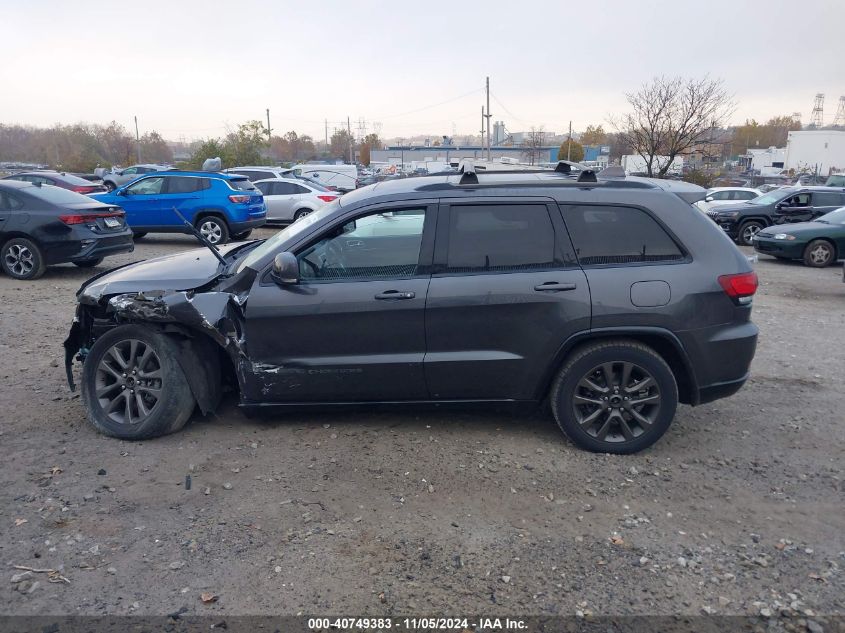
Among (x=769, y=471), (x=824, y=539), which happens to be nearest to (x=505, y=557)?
(x=824, y=539)

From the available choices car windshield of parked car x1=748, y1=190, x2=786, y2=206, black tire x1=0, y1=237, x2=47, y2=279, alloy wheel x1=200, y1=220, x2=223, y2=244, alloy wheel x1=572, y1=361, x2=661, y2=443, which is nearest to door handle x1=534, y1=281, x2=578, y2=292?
alloy wheel x1=572, y1=361, x2=661, y2=443

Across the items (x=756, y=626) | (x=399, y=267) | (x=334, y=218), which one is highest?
(x=334, y=218)

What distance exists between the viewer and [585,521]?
3734 millimetres

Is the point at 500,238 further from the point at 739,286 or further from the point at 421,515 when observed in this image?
the point at 421,515

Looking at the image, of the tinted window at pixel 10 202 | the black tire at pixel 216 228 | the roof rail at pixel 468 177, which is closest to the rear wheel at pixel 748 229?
the black tire at pixel 216 228

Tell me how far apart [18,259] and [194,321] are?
7.47 m

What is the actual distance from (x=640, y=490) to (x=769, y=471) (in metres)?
0.94

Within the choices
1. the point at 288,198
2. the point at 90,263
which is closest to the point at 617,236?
the point at 90,263

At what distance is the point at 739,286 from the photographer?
443 cm

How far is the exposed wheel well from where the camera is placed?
440 cm

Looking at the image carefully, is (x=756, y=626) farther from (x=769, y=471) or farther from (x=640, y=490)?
(x=769, y=471)

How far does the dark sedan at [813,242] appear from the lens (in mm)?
13664

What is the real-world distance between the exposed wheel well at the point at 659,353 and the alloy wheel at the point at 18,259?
29.4 ft

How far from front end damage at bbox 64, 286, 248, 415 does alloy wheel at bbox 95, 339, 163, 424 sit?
184mm
